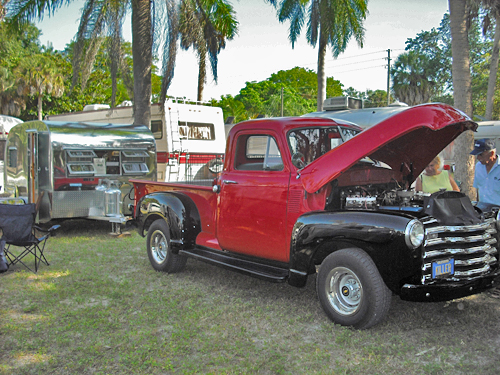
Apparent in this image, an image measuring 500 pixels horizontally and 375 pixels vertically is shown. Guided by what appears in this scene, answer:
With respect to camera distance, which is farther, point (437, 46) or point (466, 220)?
point (437, 46)

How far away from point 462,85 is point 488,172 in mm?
4244

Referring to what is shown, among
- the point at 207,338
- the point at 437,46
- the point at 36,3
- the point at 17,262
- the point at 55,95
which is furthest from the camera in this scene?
the point at 437,46

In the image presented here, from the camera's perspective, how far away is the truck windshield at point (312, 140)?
510cm

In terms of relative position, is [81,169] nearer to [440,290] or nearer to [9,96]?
[440,290]

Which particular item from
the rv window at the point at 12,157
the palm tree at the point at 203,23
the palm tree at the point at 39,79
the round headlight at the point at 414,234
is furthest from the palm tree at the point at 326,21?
the palm tree at the point at 39,79

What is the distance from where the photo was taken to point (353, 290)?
169 inches

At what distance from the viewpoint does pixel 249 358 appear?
149 inches

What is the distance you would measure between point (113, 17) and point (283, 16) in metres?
8.35

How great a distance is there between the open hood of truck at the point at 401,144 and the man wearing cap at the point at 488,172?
2.54 ft

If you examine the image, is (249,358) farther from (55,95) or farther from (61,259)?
(55,95)

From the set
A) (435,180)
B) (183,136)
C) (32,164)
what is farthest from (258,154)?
(183,136)

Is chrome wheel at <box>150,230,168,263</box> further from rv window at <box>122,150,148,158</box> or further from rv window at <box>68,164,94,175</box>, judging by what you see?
rv window at <box>122,150,148,158</box>

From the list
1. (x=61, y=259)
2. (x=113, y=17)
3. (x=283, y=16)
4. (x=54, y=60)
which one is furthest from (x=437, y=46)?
(x=61, y=259)

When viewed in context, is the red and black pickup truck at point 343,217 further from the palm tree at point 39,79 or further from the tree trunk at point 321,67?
the palm tree at point 39,79
